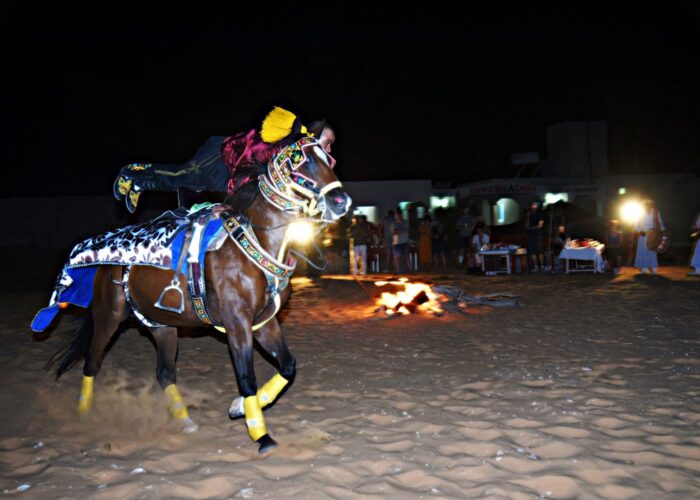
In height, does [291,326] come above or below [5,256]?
below

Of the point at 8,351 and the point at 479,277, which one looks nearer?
the point at 8,351

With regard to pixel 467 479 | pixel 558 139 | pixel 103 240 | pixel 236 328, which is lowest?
pixel 467 479

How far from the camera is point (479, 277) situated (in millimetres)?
15414

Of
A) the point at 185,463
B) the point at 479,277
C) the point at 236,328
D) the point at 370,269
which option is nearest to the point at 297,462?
the point at 185,463

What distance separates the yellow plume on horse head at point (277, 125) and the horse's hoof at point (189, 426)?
7.86ft

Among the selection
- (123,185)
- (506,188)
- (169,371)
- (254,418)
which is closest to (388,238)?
(506,188)

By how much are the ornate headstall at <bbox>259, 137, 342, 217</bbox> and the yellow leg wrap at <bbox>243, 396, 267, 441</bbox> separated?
1480mm

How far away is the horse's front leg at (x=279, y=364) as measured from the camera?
461cm

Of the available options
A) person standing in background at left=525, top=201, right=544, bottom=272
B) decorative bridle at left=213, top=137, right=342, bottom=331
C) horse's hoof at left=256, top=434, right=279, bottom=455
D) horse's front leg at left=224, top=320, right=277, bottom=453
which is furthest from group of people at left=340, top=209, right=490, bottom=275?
horse's hoof at left=256, top=434, right=279, bottom=455

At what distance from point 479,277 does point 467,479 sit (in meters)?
12.2

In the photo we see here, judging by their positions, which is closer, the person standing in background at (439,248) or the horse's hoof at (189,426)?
the horse's hoof at (189,426)

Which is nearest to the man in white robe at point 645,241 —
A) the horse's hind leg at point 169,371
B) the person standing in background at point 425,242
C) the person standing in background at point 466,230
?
the person standing in background at point 466,230

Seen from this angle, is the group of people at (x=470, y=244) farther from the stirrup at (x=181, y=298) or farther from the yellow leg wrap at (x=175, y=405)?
the stirrup at (x=181, y=298)

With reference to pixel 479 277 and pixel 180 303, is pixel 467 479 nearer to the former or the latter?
pixel 180 303
